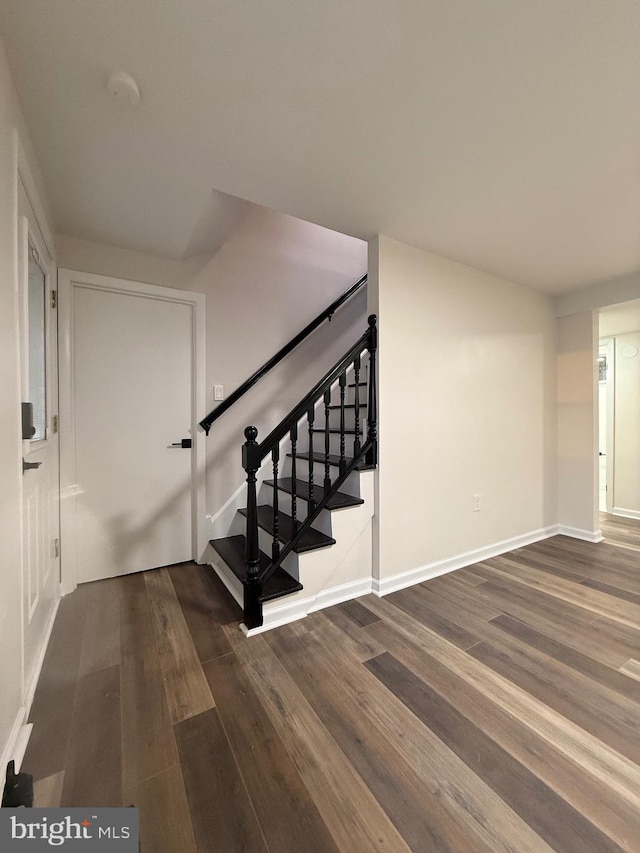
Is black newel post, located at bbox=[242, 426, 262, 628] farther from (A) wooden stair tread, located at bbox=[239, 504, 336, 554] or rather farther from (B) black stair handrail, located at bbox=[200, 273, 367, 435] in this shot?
(B) black stair handrail, located at bbox=[200, 273, 367, 435]

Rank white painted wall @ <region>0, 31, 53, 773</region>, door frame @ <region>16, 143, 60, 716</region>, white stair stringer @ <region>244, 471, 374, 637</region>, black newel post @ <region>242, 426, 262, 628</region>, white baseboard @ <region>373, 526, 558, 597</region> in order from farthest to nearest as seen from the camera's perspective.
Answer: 1. white baseboard @ <region>373, 526, 558, 597</region>
2. white stair stringer @ <region>244, 471, 374, 637</region>
3. black newel post @ <region>242, 426, 262, 628</region>
4. door frame @ <region>16, 143, 60, 716</region>
5. white painted wall @ <region>0, 31, 53, 773</region>

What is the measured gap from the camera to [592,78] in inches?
44.2

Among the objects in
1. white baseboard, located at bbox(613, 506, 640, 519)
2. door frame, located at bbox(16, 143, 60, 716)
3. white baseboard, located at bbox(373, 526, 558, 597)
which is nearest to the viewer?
door frame, located at bbox(16, 143, 60, 716)

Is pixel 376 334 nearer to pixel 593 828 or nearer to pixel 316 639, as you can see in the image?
pixel 316 639

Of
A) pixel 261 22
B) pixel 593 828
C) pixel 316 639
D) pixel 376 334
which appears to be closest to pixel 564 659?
pixel 593 828

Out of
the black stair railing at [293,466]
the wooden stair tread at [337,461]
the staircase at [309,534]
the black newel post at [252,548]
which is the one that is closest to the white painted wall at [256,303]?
the wooden stair tread at [337,461]

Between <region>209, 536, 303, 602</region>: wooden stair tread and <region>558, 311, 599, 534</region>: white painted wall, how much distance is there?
9.23 feet

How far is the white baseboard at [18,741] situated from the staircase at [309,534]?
0.84m

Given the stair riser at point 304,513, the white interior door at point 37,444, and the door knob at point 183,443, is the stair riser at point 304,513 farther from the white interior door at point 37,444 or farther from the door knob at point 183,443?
the white interior door at point 37,444

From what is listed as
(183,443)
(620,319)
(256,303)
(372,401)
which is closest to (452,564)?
(372,401)

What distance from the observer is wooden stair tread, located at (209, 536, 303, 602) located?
1.79 metres

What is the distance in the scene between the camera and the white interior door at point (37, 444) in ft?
4.29

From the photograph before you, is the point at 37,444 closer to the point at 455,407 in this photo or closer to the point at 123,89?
the point at 123,89

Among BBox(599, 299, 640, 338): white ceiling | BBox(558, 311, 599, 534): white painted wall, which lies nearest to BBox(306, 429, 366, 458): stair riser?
BBox(558, 311, 599, 534): white painted wall
